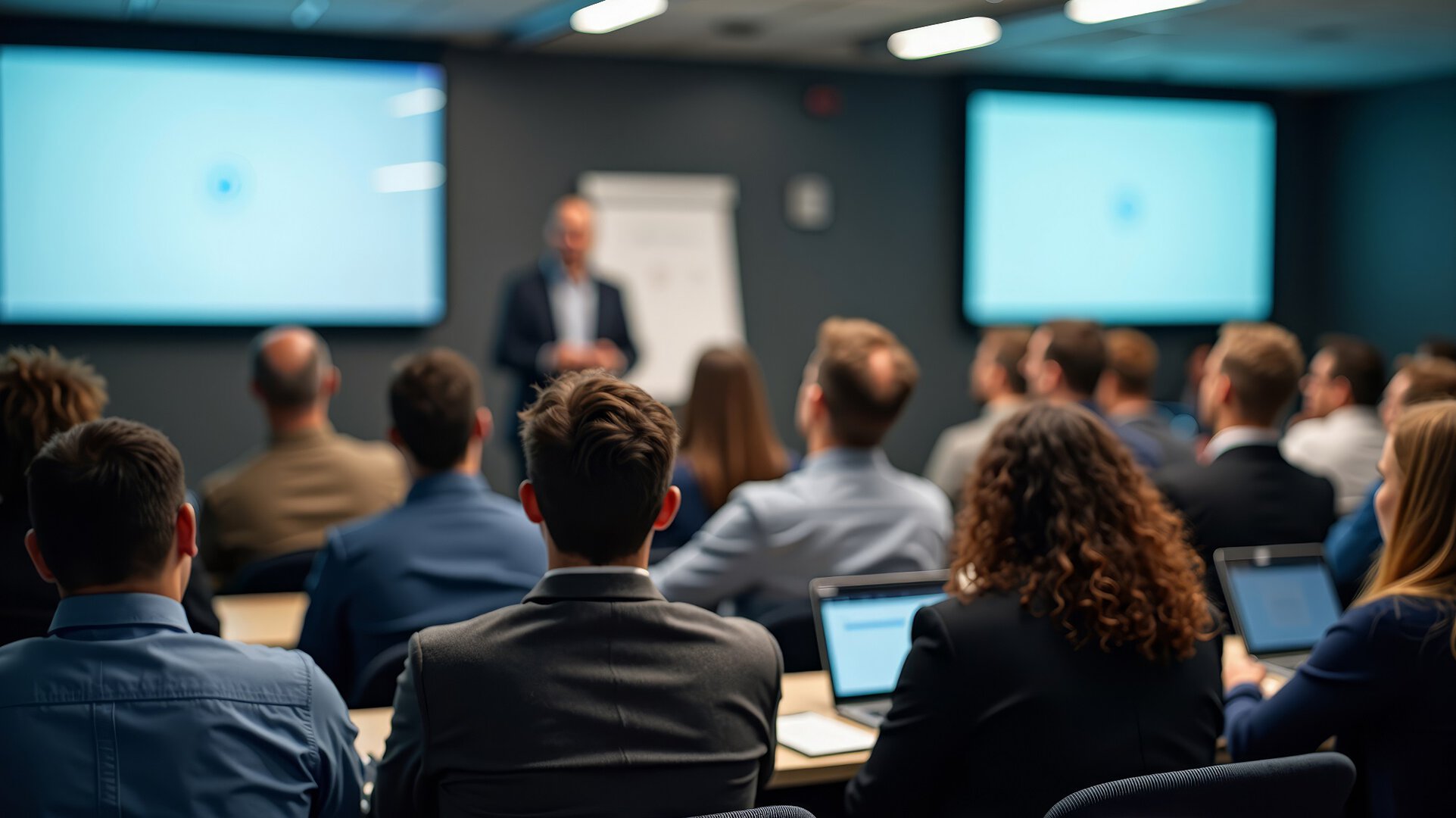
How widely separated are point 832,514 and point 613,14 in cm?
353

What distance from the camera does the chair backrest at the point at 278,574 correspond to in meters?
3.13

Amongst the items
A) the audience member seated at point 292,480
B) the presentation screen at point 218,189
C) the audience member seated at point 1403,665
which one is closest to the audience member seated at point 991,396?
the audience member seated at point 292,480

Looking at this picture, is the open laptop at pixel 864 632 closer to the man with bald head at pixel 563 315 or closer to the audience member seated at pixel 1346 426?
the audience member seated at pixel 1346 426

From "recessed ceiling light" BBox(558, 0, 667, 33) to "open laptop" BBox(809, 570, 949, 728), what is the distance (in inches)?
146

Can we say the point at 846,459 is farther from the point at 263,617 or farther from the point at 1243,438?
the point at 263,617

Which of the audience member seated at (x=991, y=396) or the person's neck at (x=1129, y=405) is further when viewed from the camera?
the person's neck at (x=1129, y=405)

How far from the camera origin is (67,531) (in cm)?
157

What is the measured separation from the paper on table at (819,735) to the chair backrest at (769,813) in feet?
2.17

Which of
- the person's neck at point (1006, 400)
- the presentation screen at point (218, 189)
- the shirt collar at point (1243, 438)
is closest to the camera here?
the shirt collar at point (1243, 438)

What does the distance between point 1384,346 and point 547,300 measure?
545cm

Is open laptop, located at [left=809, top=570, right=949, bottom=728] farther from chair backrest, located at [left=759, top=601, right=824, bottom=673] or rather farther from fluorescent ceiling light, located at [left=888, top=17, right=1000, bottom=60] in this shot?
fluorescent ceiling light, located at [left=888, top=17, right=1000, bottom=60]

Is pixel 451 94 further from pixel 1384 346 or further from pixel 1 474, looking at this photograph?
pixel 1384 346

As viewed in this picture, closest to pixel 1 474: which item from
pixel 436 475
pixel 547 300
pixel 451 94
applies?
pixel 436 475

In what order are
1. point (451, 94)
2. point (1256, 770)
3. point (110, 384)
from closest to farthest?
point (1256, 770) < point (110, 384) < point (451, 94)
